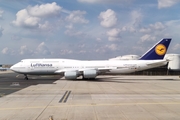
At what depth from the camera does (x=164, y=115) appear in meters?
10.4

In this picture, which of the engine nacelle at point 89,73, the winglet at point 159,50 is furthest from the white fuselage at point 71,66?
the engine nacelle at point 89,73

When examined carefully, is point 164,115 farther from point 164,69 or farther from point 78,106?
point 164,69

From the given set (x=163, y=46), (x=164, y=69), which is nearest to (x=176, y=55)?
(x=164, y=69)

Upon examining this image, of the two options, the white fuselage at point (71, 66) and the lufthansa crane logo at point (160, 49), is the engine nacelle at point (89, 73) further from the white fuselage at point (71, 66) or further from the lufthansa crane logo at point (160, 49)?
the lufthansa crane logo at point (160, 49)

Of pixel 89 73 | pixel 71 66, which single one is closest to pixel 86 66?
pixel 71 66

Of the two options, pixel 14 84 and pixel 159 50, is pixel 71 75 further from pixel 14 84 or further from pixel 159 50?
pixel 159 50

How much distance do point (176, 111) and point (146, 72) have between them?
1899 inches

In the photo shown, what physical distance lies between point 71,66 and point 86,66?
8.90 feet

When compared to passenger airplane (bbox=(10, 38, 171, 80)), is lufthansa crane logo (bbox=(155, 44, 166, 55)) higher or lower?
higher

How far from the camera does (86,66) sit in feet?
122

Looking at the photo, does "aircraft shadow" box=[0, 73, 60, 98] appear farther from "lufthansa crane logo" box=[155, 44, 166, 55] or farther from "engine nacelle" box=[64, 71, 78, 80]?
"lufthansa crane logo" box=[155, 44, 166, 55]

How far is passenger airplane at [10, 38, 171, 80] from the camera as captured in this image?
1390 inches

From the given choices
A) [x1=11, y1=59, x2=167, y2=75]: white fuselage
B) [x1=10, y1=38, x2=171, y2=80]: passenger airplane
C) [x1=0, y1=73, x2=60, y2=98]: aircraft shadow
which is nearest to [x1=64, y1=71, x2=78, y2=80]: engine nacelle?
[x1=10, y1=38, x2=171, y2=80]: passenger airplane

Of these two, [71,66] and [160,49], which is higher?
[160,49]
